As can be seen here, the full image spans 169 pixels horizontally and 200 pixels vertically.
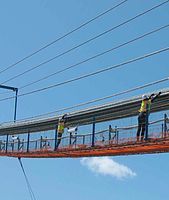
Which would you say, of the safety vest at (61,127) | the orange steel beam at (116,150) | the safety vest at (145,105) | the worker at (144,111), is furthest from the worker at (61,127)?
the safety vest at (145,105)

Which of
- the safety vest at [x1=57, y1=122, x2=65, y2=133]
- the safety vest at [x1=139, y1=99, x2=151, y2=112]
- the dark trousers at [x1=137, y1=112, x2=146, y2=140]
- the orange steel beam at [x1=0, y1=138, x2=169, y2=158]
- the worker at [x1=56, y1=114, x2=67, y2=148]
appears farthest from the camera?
the safety vest at [x1=57, y1=122, x2=65, y2=133]

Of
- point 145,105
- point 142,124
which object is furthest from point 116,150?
point 145,105

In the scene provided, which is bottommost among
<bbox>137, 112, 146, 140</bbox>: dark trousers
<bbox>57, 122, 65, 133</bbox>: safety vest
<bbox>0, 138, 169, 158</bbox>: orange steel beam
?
<bbox>0, 138, 169, 158</bbox>: orange steel beam

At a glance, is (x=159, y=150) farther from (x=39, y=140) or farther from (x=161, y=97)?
(x=39, y=140)

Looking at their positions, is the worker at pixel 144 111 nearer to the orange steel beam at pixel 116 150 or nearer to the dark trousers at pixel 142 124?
the dark trousers at pixel 142 124

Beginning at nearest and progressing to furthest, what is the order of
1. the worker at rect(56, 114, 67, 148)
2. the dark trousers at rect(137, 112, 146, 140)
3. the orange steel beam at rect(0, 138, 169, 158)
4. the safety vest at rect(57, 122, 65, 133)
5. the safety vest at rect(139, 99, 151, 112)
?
the orange steel beam at rect(0, 138, 169, 158) → the dark trousers at rect(137, 112, 146, 140) → the safety vest at rect(139, 99, 151, 112) → the worker at rect(56, 114, 67, 148) → the safety vest at rect(57, 122, 65, 133)

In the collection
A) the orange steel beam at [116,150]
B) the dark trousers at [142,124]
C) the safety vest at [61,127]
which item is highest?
the safety vest at [61,127]

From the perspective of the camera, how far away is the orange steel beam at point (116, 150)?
1814cm

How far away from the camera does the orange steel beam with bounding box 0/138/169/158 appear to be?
1814cm

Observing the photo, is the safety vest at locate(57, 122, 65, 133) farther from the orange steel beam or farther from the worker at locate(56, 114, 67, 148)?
the orange steel beam

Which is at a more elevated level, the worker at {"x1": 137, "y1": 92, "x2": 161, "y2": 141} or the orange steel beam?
the worker at {"x1": 137, "y1": 92, "x2": 161, "y2": 141}

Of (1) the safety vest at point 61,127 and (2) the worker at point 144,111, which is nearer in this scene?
(2) the worker at point 144,111

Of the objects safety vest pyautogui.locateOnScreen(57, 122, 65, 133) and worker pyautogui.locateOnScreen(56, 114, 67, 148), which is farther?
safety vest pyautogui.locateOnScreen(57, 122, 65, 133)

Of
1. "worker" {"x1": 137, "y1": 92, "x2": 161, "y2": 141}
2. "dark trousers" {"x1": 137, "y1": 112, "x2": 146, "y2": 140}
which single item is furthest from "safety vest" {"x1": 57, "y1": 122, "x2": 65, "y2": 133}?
"dark trousers" {"x1": 137, "y1": 112, "x2": 146, "y2": 140}
